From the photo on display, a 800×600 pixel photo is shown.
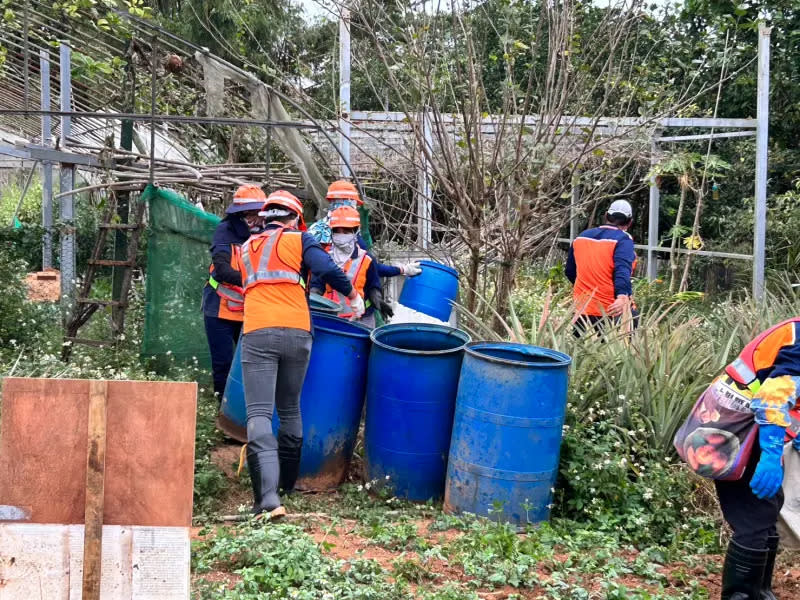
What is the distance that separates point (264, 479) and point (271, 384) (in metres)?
0.52

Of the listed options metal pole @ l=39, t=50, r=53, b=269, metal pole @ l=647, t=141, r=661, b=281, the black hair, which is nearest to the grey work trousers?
the black hair

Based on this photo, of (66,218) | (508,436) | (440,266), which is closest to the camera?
(508,436)

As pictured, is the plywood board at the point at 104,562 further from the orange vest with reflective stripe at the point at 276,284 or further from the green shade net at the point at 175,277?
the green shade net at the point at 175,277

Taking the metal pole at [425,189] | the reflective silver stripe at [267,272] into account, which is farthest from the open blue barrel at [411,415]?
the metal pole at [425,189]

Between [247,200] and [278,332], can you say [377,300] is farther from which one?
[278,332]

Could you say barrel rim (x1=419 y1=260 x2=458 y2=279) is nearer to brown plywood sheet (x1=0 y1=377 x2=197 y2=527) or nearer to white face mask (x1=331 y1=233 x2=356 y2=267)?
white face mask (x1=331 y1=233 x2=356 y2=267)

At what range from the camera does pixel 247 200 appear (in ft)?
19.5

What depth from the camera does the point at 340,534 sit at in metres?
4.38

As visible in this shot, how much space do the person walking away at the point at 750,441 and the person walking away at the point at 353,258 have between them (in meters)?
2.90

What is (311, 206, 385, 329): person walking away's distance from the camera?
19.7 feet

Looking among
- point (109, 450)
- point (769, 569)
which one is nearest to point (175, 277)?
point (109, 450)

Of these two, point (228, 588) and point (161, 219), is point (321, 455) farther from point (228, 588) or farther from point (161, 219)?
point (161, 219)

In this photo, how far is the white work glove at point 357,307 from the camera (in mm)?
5240

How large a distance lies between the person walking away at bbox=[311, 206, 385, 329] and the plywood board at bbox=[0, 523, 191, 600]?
3.53 m
